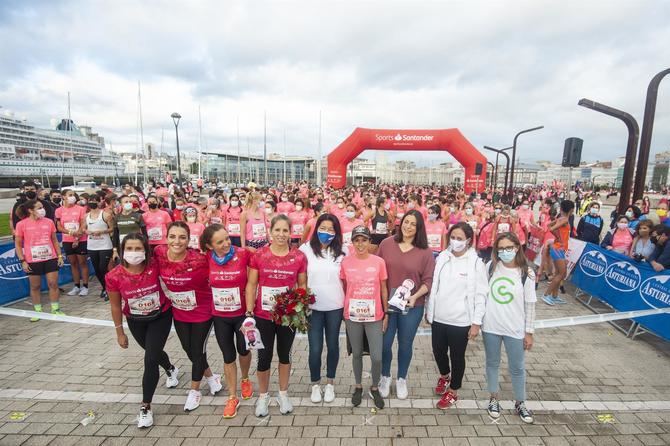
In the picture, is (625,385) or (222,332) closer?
(222,332)

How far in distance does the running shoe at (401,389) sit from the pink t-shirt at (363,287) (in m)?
0.93

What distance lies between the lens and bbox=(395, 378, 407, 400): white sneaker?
11.5ft

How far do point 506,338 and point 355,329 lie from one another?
1.47 metres

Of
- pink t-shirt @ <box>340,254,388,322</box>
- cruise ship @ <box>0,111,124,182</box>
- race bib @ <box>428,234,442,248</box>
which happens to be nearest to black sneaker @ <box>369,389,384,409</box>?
pink t-shirt @ <box>340,254,388,322</box>

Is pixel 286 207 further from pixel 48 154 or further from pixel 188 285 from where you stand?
pixel 48 154

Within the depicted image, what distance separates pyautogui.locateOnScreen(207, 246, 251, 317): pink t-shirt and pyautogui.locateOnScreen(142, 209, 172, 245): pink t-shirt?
164 inches

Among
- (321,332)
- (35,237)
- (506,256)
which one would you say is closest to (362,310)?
(321,332)

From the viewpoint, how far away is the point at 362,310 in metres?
3.14

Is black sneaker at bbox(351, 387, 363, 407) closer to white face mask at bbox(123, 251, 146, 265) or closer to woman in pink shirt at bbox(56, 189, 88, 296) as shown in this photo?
white face mask at bbox(123, 251, 146, 265)

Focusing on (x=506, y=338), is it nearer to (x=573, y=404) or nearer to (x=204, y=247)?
(x=573, y=404)

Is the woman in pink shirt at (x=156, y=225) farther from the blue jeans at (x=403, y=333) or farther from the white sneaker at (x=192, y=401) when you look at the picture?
the blue jeans at (x=403, y=333)

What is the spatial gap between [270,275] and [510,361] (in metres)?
2.50

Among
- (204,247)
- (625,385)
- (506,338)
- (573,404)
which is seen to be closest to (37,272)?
(204,247)

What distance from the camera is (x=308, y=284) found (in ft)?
10.6
